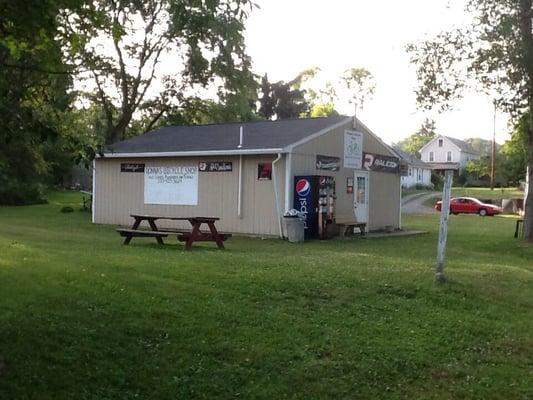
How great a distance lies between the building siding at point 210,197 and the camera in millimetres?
18831

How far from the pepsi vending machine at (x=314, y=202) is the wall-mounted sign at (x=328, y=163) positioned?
2.90 ft

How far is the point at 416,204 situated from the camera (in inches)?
2119

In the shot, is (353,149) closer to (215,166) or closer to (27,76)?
(215,166)

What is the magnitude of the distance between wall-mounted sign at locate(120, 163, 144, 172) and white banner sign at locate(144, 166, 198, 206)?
221 mm

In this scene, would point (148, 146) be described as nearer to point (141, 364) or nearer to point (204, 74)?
point (204, 74)

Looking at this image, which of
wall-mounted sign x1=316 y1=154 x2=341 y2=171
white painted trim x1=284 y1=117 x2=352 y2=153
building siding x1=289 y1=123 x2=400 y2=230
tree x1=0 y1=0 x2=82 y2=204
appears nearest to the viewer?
tree x1=0 y1=0 x2=82 y2=204

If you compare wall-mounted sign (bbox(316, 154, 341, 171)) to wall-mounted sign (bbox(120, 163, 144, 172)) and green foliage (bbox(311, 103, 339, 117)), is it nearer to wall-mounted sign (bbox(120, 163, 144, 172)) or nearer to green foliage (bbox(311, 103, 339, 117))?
wall-mounted sign (bbox(120, 163, 144, 172))

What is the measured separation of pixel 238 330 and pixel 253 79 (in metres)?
29.8

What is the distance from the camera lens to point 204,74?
3500 cm

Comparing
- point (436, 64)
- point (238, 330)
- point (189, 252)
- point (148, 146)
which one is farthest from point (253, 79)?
point (238, 330)

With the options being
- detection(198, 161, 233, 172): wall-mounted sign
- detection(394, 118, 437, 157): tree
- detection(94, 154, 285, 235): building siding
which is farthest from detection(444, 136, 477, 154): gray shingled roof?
detection(198, 161, 233, 172): wall-mounted sign

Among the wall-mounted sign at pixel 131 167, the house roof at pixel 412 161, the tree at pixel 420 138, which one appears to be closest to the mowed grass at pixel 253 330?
the wall-mounted sign at pixel 131 167

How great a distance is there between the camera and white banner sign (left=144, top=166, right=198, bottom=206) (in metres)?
20.4

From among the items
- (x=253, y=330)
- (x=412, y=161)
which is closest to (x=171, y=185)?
(x=412, y=161)
